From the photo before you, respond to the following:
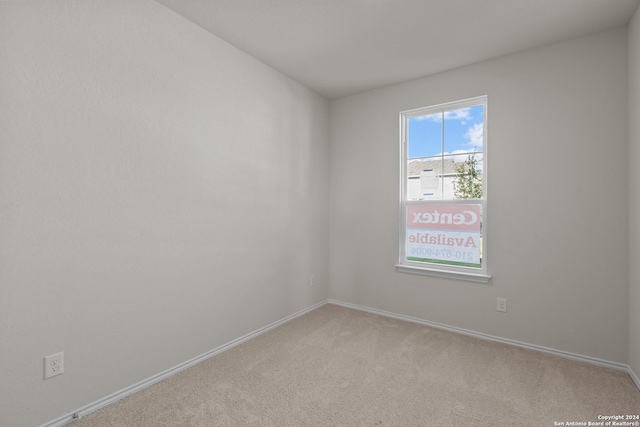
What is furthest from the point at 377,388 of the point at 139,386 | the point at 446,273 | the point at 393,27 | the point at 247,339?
the point at 393,27

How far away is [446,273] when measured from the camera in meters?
3.05

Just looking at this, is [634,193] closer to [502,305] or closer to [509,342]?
[502,305]

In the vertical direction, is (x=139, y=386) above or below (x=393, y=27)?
below

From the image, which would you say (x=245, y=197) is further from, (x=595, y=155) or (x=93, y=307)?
(x=595, y=155)

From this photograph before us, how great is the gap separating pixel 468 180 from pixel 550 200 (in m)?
0.69

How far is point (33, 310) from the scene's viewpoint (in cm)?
160

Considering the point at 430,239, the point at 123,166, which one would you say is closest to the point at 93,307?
the point at 123,166

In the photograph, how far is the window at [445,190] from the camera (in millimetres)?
2955

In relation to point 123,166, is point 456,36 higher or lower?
higher

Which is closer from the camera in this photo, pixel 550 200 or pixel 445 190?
pixel 550 200

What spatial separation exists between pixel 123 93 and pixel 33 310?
4.39ft

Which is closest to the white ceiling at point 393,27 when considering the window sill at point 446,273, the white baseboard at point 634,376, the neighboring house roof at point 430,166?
the neighboring house roof at point 430,166

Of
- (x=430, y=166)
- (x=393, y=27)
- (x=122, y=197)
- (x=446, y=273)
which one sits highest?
(x=393, y=27)

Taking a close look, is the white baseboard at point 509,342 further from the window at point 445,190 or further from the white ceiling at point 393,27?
the white ceiling at point 393,27
